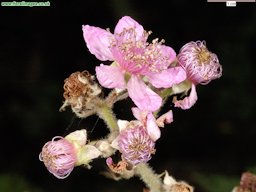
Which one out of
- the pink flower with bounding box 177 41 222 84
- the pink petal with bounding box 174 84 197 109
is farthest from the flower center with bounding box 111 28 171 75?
the pink petal with bounding box 174 84 197 109

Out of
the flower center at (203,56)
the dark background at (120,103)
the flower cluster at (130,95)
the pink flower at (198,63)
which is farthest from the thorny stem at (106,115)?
the dark background at (120,103)

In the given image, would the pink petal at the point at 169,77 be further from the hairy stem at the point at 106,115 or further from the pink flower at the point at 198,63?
the hairy stem at the point at 106,115

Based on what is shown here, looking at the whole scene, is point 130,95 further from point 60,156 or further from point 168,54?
point 60,156

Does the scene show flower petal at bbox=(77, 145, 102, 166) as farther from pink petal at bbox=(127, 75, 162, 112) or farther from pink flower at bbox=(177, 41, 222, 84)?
pink flower at bbox=(177, 41, 222, 84)

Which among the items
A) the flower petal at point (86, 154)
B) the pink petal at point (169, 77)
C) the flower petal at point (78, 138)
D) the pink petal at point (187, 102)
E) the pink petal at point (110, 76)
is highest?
the pink petal at point (110, 76)

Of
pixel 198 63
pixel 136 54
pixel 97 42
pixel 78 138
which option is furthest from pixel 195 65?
pixel 78 138
